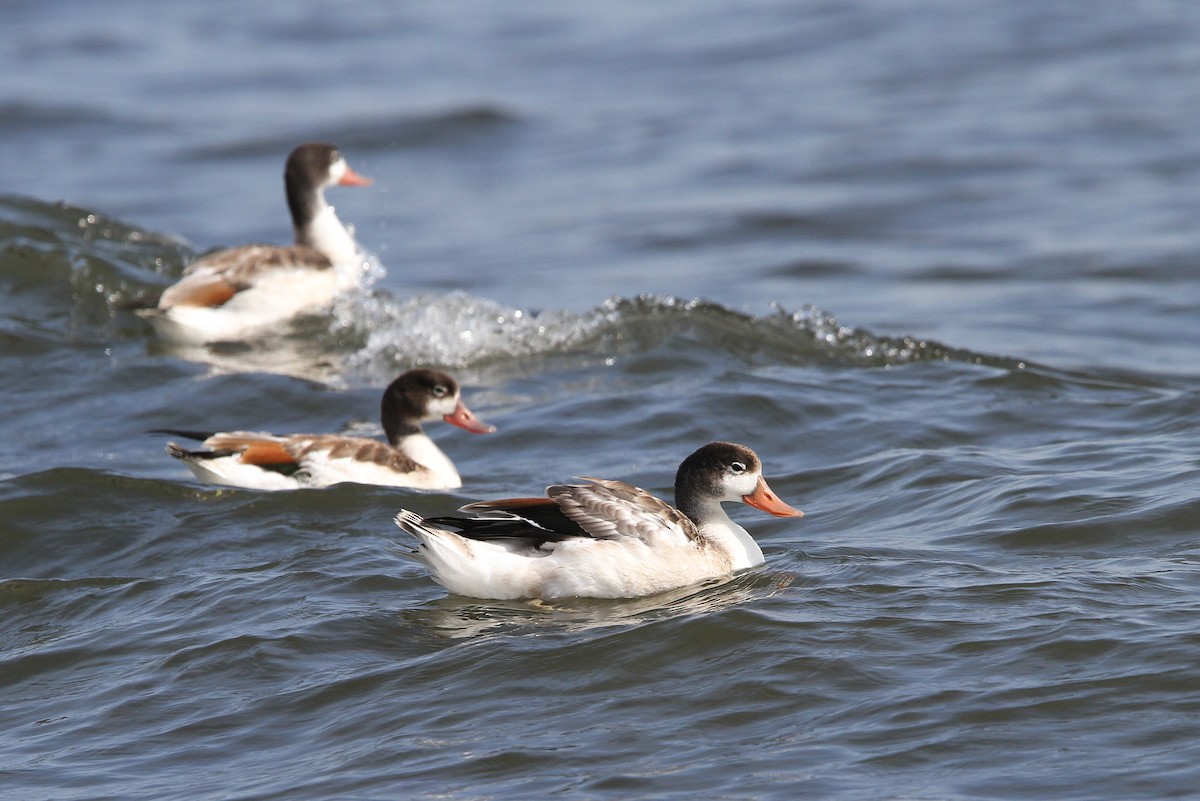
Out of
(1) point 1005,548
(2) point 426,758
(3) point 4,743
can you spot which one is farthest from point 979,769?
(3) point 4,743

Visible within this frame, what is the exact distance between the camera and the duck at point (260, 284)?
1450 centimetres

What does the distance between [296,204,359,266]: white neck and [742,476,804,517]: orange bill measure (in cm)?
821

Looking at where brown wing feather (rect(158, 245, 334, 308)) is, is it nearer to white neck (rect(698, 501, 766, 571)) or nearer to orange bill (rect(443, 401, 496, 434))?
orange bill (rect(443, 401, 496, 434))

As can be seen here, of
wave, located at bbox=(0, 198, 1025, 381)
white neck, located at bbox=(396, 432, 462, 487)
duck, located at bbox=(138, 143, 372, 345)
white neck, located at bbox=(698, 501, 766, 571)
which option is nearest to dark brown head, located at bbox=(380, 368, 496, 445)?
white neck, located at bbox=(396, 432, 462, 487)

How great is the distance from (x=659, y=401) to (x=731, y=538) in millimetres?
4067

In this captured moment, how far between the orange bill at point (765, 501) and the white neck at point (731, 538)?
19 cm

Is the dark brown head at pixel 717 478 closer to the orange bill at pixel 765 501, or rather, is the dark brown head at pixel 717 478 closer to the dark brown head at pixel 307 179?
the orange bill at pixel 765 501

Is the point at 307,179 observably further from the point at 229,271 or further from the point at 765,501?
the point at 765,501

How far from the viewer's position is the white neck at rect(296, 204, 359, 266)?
53.4 feet

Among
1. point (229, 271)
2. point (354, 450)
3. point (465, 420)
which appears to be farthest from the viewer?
point (229, 271)

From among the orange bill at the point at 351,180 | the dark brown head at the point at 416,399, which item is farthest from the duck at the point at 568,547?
the orange bill at the point at 351,180

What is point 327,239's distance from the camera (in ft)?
53.6

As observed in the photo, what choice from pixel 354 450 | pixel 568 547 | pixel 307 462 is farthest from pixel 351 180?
pixel 568 547

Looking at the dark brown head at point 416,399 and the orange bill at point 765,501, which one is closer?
the orange bill at point 765,501
